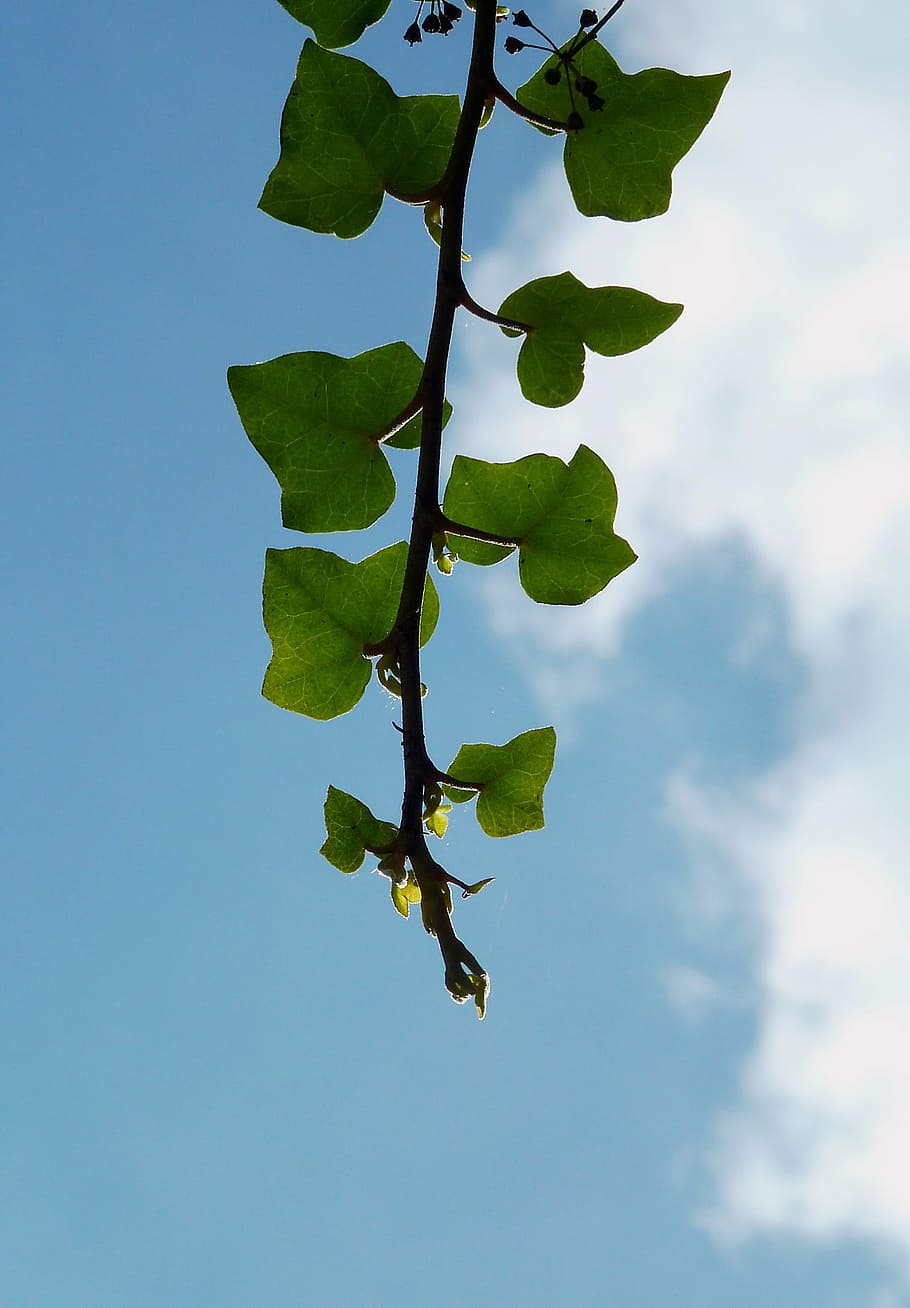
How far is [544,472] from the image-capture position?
681mm

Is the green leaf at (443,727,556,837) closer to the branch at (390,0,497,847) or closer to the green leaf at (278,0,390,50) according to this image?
the branch at (390,0,497,847)

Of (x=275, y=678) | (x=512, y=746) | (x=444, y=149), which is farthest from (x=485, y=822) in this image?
(x=444, y=149)

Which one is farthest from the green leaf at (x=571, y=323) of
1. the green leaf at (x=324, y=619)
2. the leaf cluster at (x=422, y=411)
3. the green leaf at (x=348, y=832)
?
the green leaf at (x=348, y=832)

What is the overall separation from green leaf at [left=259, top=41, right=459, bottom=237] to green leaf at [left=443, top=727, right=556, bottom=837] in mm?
320

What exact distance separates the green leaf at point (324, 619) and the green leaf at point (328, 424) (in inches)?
1.0

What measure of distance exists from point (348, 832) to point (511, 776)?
0.12 m

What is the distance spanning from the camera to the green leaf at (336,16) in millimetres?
661

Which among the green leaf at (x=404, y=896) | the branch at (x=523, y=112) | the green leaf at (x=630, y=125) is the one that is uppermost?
the green leaf at (x=630, y=125)

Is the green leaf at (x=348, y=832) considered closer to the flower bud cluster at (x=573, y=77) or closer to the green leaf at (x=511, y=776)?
the green leaf at (x=511, y=776)

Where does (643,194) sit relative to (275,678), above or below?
above

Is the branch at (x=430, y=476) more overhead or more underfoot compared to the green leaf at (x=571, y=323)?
more underfoot

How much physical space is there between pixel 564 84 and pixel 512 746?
403 mm

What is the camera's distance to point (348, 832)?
0.62m

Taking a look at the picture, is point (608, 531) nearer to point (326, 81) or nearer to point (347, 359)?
point (347, 359)
